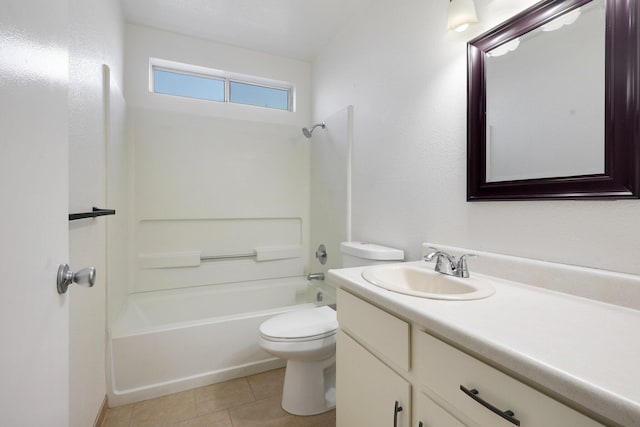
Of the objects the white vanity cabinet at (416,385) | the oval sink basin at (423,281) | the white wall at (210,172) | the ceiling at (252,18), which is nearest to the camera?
the white vanity cabinet at (416,385)

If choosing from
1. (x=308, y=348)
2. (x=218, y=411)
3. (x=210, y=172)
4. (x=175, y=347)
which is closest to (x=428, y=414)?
(x=308, y=348)

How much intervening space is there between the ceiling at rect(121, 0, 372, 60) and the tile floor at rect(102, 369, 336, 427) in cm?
255

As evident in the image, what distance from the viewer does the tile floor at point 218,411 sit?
1.51m

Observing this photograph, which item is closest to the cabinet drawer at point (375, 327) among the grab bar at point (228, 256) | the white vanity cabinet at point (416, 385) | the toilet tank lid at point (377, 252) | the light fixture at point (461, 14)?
the white vanity cabinet at point (416, 385)

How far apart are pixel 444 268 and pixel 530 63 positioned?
81cm

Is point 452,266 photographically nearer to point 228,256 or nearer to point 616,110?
point 616,110

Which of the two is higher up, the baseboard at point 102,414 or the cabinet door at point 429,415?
the cabinet door at point 429,415

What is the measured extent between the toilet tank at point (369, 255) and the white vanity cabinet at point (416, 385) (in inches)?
20.0

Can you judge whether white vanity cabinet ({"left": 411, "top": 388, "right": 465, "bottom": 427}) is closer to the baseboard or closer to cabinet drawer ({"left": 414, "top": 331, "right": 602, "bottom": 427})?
cabinet drawer ({"left": 414, "top": 331, "right": 602, "bottom": 427})

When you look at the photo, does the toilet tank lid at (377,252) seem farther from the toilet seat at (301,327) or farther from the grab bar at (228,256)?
the grab bar at (228,256)

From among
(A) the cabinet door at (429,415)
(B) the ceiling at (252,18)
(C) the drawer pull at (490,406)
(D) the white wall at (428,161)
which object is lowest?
(A) the cabinet door at (429,415)

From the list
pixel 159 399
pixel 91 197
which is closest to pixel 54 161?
pixel 91 197

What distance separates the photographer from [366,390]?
975 millimetres

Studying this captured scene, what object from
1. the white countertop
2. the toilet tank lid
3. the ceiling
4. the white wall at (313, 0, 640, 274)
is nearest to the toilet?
the toilet tank lid
